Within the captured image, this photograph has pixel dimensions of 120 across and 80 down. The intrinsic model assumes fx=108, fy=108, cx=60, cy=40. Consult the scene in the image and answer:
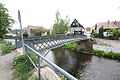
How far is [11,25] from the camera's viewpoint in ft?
86.0

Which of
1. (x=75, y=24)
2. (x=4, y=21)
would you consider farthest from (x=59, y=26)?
(x=4, y=21)

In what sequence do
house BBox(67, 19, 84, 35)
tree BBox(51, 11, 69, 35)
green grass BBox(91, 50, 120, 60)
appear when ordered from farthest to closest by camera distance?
house BBox(67, 19, 84, 35) < tree BBox(51, 11, 69, 35) < green grass BBox(91, 50, 120, 60)

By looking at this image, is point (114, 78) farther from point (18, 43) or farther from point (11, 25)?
point (11, 25)

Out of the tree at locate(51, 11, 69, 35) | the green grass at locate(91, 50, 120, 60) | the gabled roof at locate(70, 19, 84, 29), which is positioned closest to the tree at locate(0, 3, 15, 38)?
the tree at locate(51, 11, 69, 35)

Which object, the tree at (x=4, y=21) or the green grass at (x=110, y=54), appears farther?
the tree at (x=4, y=21)

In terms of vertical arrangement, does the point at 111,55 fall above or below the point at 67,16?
below

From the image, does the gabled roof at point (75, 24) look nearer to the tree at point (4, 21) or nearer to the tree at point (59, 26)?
the tree at point (59, 26)

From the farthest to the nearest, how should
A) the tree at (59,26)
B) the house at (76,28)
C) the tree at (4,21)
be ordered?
the house at (76,28)
the tree at (59,26)
the tree at (4,21)

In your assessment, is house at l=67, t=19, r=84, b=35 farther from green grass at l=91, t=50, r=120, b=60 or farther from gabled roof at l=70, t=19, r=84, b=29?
green grass at l=91, t=50, r=120, b=60

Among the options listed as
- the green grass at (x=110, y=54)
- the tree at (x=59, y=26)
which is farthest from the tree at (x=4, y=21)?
the green grass at (x=110, y=54)

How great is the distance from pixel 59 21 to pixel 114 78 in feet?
102

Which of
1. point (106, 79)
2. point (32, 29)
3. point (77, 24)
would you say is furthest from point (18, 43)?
point (32, 29)

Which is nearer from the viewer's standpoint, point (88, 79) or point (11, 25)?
point (88, 79)

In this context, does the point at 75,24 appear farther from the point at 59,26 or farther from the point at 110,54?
the point at 110,54
